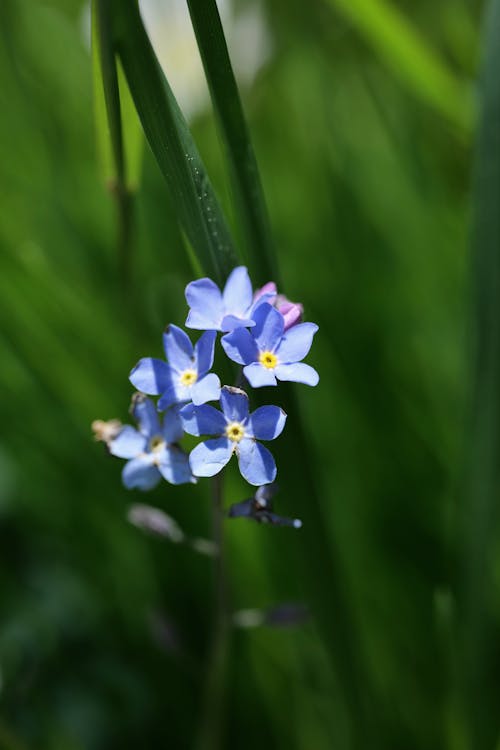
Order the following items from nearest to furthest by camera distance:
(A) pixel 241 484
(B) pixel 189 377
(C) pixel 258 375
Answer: (C) pixel 258 375
(B) pixel 189 377
(A) pixel 241 484

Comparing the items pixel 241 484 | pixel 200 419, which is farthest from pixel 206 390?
pixel 241 484

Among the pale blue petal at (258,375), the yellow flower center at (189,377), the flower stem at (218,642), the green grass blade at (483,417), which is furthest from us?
the green grass blade at (483,417)

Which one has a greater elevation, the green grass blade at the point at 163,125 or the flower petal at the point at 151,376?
the green grass blade at the point at 163,125

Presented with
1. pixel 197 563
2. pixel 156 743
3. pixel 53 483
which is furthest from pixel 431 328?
pixel 156 743

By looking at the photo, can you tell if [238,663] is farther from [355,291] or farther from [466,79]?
[466,79]

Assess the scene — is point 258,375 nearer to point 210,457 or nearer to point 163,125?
point 210,457

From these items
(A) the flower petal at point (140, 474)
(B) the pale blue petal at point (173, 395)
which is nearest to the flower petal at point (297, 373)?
(B) the pale blue petal at point (173, 395)

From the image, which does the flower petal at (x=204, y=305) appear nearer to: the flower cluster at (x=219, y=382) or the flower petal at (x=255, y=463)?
the flower cluster at (x=219, y=382)
